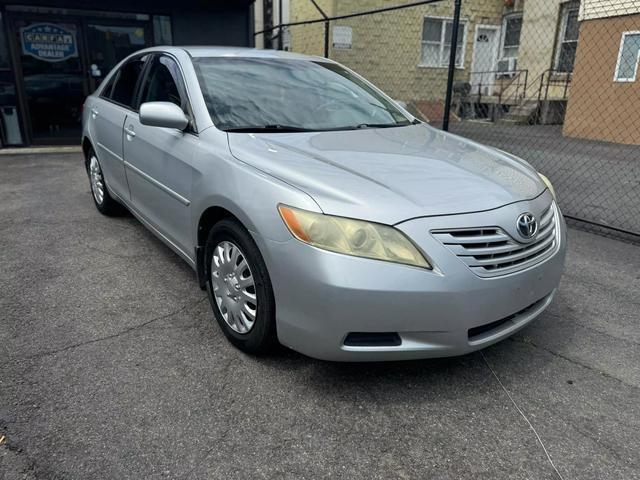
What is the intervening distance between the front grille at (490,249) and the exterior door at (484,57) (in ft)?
50.8

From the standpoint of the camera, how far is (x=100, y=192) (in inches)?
199

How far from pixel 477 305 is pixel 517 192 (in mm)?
693

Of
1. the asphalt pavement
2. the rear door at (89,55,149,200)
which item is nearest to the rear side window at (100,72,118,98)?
the rear door at (89,55,149,200)

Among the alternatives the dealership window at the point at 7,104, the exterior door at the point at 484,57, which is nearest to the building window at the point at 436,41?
the exterior door at the point at 484,57

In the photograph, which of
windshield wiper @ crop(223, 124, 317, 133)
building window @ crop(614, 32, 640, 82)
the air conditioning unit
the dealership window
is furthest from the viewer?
the air conditioning unit

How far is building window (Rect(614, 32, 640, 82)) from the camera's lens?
420 inches

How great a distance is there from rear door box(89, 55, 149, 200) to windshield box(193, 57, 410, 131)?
3.42 feet

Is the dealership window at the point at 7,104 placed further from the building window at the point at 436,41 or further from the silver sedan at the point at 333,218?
the building window at the point at 436,41

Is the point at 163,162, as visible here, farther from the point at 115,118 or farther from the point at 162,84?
the point at 115,118

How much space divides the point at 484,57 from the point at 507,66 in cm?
87

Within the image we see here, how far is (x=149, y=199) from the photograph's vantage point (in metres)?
3.66

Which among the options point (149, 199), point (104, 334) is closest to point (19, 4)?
point (149, 199)

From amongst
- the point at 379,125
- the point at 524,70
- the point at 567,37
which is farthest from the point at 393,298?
the point at 524,70

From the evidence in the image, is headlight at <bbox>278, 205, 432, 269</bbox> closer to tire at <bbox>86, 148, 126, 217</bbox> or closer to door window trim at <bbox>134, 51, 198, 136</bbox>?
door window trim at <bbox>134, 51, 198, 136</bbox>
